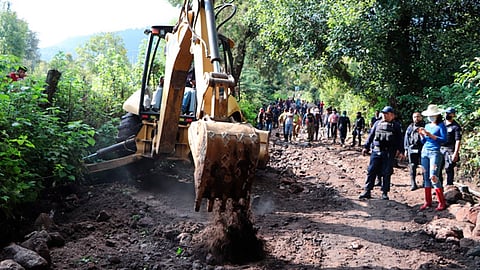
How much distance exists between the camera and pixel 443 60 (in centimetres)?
1168

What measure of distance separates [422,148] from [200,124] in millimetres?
5186

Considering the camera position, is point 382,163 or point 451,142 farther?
point 451,142

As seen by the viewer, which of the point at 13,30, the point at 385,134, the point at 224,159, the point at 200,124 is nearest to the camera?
the point at 224,159

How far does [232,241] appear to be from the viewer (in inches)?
173

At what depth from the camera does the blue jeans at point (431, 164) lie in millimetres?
6223

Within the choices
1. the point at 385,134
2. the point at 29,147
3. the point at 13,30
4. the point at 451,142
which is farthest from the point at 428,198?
the point at 13,30

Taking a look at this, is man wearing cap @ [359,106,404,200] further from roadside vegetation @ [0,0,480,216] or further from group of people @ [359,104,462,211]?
roadside vegetation @ [0,0,480,216]

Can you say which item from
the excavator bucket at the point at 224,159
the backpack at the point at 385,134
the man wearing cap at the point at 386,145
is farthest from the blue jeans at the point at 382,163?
the excavator bucket at the point at 224,159

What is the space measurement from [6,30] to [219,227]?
49.0m

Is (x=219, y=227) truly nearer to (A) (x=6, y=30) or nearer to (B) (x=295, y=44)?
(B) (x=295, y=44)

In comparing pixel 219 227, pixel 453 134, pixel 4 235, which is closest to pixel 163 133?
pixel 219 227

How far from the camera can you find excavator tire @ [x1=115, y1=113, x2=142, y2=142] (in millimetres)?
7695

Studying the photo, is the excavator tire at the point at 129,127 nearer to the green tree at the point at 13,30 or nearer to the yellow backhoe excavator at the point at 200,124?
the yellow backhoe excavator at the point at 200,124

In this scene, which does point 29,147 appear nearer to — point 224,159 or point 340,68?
point 224,159
